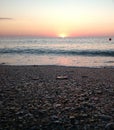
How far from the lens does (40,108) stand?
5625 mm

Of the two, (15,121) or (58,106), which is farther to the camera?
(58,106)

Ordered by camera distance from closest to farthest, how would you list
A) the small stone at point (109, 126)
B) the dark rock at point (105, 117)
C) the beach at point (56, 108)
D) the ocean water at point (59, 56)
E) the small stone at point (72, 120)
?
the small stone at point (109, 126), the beach at point (56, 108), the small stone at point (72, 120), the dark rock at point (105, 117), the ocean water at point (59, 56)

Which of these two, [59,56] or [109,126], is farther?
[59,56]

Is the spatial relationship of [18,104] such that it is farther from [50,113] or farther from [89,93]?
[89,93]

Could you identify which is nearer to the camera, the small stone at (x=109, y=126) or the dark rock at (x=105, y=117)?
the small stone at (x=109, y=126)

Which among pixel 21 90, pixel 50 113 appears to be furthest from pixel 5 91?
pixel 50 113

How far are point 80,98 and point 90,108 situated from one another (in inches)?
38.9

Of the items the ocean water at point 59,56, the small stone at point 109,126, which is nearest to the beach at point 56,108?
the small stone at point 109,126

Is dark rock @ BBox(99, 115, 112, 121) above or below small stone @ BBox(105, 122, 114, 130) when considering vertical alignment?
above

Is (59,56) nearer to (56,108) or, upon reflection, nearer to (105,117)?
(56,108)

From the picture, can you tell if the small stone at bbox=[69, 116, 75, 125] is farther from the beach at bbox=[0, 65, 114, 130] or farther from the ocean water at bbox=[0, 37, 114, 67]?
the ocean water at bbox=[0, 37, 114, 67]

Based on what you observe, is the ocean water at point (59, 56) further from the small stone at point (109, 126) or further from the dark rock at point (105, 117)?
the small stone at point (109, 126)

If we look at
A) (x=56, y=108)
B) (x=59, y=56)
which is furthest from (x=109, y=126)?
(x=59, y=56)

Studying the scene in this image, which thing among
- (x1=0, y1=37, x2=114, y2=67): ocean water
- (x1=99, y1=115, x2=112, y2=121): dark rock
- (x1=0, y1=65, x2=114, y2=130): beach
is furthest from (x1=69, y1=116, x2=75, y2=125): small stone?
(x1=0, y1=37, x2=114, y2=67): ocean water
